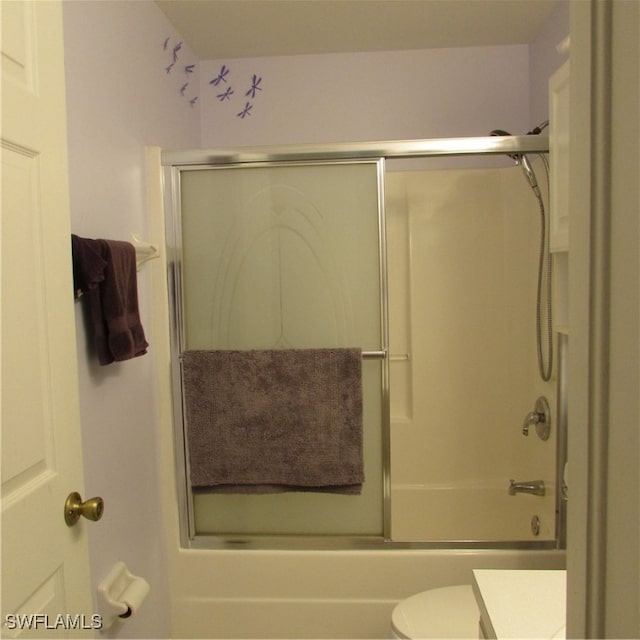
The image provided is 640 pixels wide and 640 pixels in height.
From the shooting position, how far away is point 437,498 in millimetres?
2834

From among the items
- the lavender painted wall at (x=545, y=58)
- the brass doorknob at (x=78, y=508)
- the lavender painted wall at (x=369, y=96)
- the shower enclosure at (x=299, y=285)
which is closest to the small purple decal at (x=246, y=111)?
the lavender painted wall at (x=369, y=96)

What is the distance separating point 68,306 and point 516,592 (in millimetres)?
1021

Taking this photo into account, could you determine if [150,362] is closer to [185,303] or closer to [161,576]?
[185,303]

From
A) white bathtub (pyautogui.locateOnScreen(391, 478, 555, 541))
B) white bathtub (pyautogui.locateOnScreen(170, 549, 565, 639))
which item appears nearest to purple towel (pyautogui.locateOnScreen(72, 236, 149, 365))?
white bathtub (pyautogui.locateOnScreen(170, 549, 565, 639))

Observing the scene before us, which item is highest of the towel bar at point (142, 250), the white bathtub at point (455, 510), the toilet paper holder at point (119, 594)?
the towel bar at point (142, 250)

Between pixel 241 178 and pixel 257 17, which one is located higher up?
pixel 257 17

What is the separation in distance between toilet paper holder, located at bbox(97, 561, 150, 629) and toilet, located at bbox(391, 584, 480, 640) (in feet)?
2.54

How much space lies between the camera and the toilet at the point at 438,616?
5.17ft

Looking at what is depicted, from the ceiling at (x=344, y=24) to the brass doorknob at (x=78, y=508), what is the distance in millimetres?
A: 1923

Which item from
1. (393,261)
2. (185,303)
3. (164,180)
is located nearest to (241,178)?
(164,180)

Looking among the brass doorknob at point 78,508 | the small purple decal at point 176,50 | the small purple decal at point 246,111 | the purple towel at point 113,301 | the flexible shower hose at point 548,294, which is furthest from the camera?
the small purple decal at point 246,111

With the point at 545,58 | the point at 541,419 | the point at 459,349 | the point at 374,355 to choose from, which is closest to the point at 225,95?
the point at 545,58

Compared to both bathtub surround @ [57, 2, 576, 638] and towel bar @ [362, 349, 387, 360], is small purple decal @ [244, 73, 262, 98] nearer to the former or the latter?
bathtub surround @ [57, 2, 576, 638]

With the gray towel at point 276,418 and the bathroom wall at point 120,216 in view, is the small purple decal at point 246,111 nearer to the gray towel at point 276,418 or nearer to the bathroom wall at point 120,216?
the bathroom wall at point 120,216
